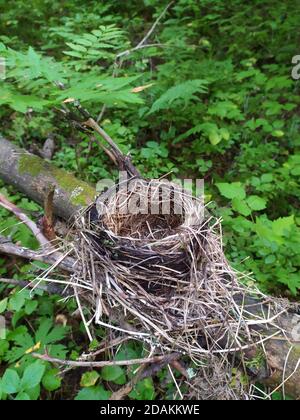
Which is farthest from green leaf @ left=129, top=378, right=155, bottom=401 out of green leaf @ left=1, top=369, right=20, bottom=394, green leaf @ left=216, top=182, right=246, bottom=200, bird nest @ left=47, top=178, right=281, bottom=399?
green leaf @ left=216, top=182, right=246, bottom=200

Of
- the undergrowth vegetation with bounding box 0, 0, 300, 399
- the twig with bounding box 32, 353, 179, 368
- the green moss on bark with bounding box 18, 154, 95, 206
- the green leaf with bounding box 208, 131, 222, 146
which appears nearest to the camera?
the twig with bounding box 32, 353, 179, 368

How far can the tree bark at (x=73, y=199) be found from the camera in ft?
4.86

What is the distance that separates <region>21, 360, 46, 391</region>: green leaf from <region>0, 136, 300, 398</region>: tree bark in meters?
0.74

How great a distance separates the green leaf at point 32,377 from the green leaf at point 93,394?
0.23 m

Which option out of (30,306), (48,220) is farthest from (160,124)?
(30,306)

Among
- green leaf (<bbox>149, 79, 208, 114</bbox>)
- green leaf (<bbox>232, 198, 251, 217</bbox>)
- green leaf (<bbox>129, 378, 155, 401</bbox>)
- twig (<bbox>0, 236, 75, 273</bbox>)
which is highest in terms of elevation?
green leaf (<bbox>149, 79, 208, 114</bbox>)

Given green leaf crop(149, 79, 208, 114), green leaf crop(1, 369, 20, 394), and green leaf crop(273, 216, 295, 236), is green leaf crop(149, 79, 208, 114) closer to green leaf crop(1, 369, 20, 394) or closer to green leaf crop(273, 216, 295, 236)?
green leaf crop(273, 216, 295, 236)

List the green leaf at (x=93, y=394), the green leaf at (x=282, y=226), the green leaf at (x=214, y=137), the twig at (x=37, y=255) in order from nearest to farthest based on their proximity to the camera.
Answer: the twig at (x=37, y=255) → the green leaf at (x=93, y=394) → the green leaf at (x=282, y=226) → the green leaf at (x=214, y=137)


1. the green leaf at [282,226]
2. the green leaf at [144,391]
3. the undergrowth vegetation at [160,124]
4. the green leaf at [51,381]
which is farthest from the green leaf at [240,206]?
the green leaf at [51,381]

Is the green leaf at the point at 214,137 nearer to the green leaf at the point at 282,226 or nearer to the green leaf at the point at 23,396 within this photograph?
the green leaf at the point at 282,226

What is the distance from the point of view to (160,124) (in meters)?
3.20

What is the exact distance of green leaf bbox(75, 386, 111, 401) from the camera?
167 centimetres
